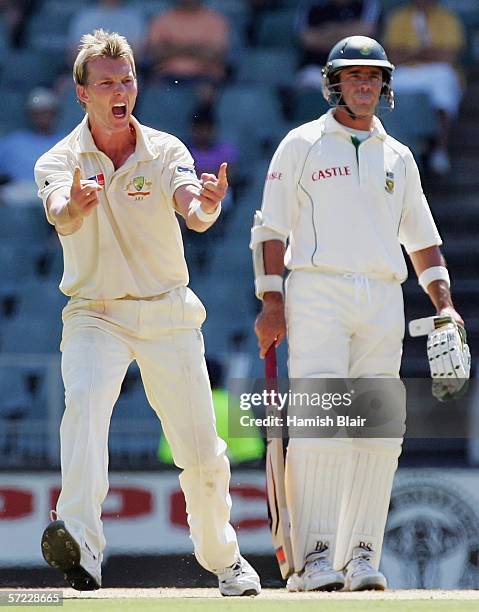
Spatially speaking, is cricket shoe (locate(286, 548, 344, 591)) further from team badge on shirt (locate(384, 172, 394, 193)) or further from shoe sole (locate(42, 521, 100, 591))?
team badge on shirt (locate(384, 172, 394, 193))

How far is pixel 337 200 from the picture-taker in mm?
6355

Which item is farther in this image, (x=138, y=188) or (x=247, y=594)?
(x=247, y=594)

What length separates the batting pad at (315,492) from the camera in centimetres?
622

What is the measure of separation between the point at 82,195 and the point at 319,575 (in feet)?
5.56

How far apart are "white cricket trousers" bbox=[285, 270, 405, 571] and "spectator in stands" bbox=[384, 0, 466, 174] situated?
618 cm

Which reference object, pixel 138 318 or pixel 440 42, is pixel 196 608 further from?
pixel 440 42

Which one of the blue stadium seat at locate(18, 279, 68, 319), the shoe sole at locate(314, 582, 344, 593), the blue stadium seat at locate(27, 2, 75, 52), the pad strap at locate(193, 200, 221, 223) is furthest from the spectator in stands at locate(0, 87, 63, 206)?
the pad strap at locate(193, 200, 221, 223)

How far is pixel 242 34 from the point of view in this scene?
1376 cm

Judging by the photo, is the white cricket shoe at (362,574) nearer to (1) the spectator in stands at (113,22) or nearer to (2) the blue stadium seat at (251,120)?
(2) the blue stadium seat at (251,120)

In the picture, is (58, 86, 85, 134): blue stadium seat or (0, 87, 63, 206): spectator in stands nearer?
(0, 87, 63, 206): spectator in stands

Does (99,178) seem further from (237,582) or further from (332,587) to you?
(332,587)

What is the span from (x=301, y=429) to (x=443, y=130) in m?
6.52

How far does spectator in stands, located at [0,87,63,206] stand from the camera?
12.1m

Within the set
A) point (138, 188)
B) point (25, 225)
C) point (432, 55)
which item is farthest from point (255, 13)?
point (138, 188)
